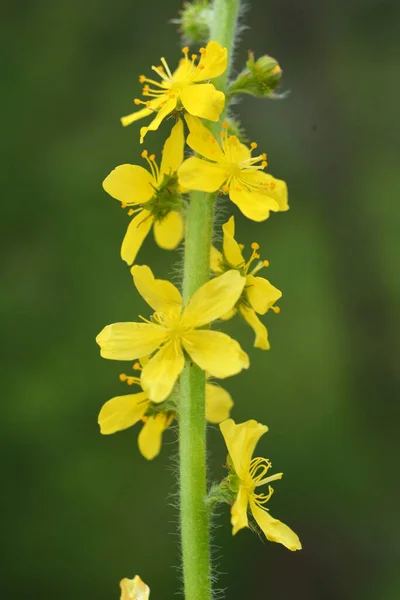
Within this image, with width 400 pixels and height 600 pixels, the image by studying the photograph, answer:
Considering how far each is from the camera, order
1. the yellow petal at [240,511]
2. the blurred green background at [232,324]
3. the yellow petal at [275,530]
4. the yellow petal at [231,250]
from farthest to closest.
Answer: the blurred green background at [232,324] < the yellow petal at [231,250] < the yellow petal at [275,530] < the yellow petal at [240,511]

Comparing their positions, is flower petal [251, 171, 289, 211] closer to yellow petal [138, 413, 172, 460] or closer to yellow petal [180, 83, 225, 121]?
yellow petal [180, 83, 225, 121]

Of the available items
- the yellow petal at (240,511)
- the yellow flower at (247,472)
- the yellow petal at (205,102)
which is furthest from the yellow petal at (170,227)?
the yellow petal at (240,511)

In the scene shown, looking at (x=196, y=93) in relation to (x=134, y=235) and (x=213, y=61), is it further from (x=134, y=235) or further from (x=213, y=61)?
(x=134, y=235)

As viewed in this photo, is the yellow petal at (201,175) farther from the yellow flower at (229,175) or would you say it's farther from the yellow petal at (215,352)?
the yellow petal at (215,352)

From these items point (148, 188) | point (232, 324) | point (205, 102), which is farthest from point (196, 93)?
point (232, 324)

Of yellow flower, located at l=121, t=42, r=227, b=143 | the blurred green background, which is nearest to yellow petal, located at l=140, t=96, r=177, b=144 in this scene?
yellow flower, located at l=121, t=42, r=227, b=143
